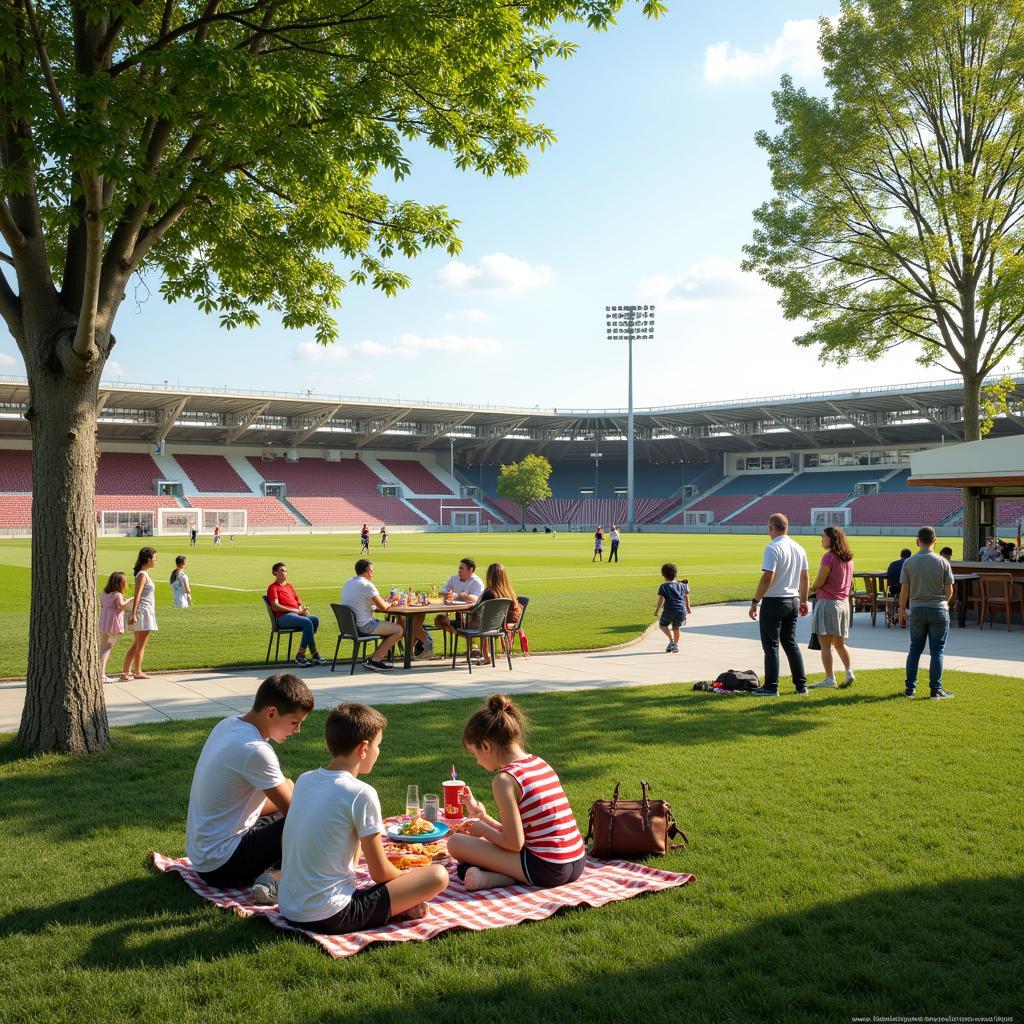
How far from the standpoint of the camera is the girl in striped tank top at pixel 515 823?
175 inches

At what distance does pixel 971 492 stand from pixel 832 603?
10.7 meters

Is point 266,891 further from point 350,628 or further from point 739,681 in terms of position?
point 350,628

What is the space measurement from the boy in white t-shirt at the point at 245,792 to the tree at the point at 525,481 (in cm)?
7688

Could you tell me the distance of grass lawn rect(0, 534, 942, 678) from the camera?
14.3 m

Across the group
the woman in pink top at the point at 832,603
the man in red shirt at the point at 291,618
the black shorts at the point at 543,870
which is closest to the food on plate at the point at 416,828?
the black shorts at the point at 543,870

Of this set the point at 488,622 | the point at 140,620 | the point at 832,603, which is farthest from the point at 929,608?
the point at 140,620

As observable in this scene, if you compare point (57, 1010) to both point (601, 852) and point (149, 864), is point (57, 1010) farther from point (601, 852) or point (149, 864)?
point (601, 852)

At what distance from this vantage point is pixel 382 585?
24.5 m

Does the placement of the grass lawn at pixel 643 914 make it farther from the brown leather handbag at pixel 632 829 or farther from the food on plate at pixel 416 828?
the food on plate at pixel 416 828

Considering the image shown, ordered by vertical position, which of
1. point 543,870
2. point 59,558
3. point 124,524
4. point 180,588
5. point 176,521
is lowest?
point 543,870

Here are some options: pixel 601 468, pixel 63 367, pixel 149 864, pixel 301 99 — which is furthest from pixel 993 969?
pixel 601 468

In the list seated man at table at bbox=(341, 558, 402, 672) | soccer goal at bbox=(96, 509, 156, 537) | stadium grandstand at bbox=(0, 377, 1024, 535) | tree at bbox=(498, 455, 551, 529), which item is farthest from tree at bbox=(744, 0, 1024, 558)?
tree at bbox=(498, 455, 551, 529)

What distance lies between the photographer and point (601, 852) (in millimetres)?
5207

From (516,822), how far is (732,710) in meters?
5.15
